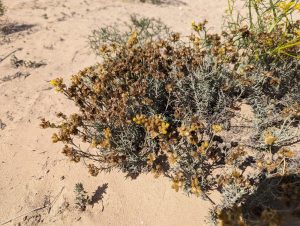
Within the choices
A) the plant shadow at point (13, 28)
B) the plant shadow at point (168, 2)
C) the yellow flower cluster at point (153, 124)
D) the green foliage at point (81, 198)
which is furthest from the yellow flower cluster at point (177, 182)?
the plant shadow at point (168, 2)

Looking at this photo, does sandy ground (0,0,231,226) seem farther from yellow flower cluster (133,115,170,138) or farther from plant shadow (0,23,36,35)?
yellow flower cluster (133,115,170,138)

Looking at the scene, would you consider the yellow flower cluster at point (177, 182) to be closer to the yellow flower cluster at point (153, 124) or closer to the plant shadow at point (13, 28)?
the yellow flower cluster at point (153, 124)

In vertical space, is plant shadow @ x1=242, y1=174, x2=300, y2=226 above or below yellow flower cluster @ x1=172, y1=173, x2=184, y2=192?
below

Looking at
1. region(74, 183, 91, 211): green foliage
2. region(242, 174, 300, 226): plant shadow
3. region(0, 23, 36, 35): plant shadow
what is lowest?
region(74, 183, 91, 211): green foliage

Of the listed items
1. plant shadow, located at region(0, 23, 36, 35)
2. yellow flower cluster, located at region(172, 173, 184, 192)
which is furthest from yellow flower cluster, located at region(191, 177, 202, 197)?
plant shadow, located at region(0, 23, 36, 35)

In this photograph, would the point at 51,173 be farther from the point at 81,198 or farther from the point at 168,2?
the point at 168,2

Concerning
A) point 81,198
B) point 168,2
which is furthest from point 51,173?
point 168,2

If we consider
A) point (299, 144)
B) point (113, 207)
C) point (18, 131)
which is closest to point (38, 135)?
point (18, 131)
